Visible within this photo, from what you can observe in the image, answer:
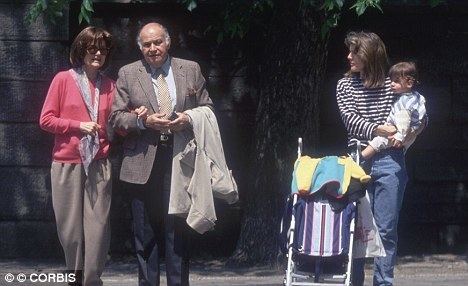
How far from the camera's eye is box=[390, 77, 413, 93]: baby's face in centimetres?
794

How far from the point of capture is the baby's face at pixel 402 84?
26.0 feet

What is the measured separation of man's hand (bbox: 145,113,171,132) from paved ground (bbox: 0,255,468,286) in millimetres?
2135

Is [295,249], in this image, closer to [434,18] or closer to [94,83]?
[94,83]

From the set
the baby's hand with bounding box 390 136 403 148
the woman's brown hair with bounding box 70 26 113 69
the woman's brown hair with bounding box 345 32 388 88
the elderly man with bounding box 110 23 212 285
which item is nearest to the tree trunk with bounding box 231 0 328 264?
the woman's brown hair with bounding box 345 32 388 88

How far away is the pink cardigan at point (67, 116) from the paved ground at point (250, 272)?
4.90 ft

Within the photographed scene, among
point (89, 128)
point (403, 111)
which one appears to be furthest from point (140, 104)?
point (403, 111)

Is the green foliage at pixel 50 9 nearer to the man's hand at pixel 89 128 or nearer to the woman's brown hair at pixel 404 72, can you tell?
the man's hand at pixel 89 128

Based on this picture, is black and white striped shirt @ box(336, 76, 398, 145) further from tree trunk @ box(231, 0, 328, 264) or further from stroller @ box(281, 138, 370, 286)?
tree trunk @ box(231, 0, 328, 264)

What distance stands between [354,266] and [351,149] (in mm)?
828

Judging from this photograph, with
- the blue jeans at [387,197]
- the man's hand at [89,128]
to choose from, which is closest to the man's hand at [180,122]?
A: the man's hand at [89,128]

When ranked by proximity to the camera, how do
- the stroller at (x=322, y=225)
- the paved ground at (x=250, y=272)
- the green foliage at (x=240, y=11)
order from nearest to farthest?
the stroller at (x=322, y=225)
the green foliage at (x=240, y=11)
the paved ground at (x=250, y=272)

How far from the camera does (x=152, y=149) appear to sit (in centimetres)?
772

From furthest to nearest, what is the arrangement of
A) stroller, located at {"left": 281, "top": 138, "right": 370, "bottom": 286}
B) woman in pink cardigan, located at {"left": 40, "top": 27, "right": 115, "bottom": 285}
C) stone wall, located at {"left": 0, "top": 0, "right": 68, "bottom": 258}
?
stone wall, located at {"left": 0, "top": 0, "right": 68, "bottom": 258}
woman in pink cardigan, located at {"left": 40, "top": 27, "right": 115, "bottom": 285}
stroller, located at {"left": 281, "top": 138, "right": 370, "bottom": 286}

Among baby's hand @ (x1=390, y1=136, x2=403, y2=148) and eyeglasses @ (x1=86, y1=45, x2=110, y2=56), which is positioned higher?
eyeglasses @ (x1=86, y1=45, x2=110, y2=56)
